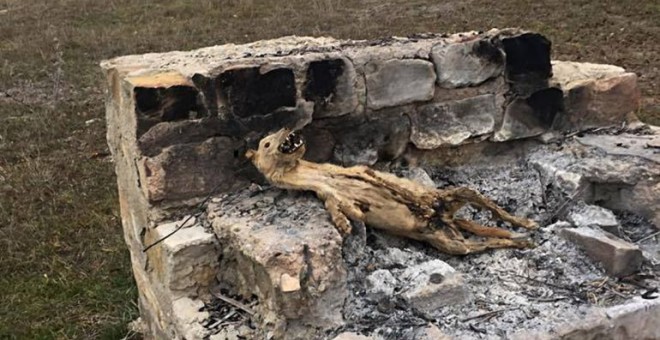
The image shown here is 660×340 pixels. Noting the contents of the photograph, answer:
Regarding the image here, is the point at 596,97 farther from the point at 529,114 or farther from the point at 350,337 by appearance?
the point at 350,337

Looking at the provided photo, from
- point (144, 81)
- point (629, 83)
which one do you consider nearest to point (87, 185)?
point (144, 81)

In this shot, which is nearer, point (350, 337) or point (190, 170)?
point (350, 337)

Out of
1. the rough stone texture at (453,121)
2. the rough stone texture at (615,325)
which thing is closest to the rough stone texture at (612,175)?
the rough stone texture at (453,121)

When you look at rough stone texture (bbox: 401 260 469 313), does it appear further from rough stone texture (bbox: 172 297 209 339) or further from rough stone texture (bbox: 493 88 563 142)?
rough stone texture (bbox: 493 88 563 142)

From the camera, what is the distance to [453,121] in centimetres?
306

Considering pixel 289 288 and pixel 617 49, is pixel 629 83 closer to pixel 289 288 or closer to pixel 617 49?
pixel 289 288

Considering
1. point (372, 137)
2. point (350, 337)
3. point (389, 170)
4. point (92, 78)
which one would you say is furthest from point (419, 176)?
point (92, 78)

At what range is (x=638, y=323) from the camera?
231 centimetres

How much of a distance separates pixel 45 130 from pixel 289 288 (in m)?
4.91

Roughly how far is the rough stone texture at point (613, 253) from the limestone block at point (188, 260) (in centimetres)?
130

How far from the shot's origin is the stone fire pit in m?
2.27

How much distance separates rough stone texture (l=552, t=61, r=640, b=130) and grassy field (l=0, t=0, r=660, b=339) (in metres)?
2.32

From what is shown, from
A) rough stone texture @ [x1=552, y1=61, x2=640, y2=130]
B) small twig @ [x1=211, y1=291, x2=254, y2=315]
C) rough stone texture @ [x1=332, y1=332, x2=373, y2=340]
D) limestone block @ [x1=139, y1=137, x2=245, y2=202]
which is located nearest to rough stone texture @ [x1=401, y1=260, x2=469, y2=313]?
rough stone texture @ [x1=332, y1=332, x2=373, y2=340]

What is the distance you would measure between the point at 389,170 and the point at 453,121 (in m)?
0.34
